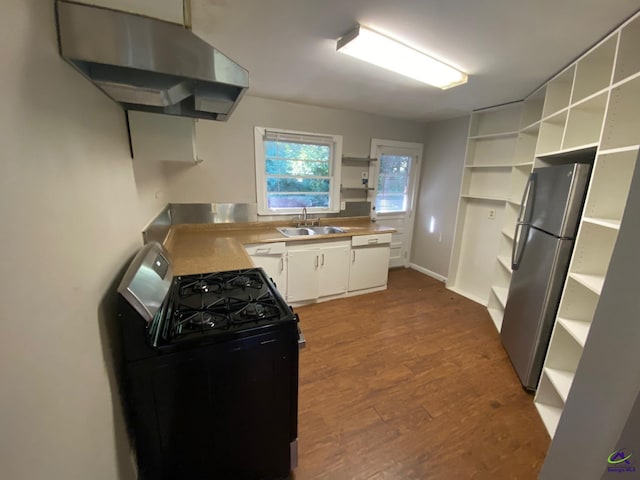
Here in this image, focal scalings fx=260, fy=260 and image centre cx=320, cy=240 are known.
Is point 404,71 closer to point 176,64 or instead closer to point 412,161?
point 176,64

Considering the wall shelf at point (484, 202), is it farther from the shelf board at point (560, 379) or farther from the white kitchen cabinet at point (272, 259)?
the white kitchen cabinet at point (272, 259)

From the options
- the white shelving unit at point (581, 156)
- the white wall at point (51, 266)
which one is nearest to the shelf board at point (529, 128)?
the white shelving unit at point (581, 156)

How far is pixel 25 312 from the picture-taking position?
22.3 inches

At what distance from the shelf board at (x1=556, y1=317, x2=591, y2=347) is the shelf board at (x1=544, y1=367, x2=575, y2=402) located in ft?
1.04

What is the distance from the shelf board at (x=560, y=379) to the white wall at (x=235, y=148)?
3040mm

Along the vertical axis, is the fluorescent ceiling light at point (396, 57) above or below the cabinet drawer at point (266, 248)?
above

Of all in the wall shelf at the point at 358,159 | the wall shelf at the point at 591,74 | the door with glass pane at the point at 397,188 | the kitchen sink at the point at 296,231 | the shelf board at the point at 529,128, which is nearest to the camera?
the wall shelf at the point at 591,74

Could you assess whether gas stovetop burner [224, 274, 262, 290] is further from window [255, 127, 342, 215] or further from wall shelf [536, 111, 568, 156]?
wall shelf [536, 111, 568, 156]

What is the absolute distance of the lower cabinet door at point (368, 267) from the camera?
10.8 ft

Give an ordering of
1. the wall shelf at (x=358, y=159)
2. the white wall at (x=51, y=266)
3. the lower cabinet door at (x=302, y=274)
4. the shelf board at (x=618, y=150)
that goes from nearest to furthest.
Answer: the white wall at (x=51, y=266)
the shelf board at (x=618, y=150)
the lower cabinet door at (x=302, y=274)
the wall shelf at (x=358, y=159)

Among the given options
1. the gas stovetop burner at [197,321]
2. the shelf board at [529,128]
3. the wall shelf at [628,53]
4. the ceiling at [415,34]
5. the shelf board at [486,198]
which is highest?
the ceiling at [415,34]

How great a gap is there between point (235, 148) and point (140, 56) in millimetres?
2188

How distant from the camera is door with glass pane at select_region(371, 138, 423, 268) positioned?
3895 mm

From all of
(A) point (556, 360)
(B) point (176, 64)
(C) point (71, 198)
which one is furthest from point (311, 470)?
(B) point (176, 64)
